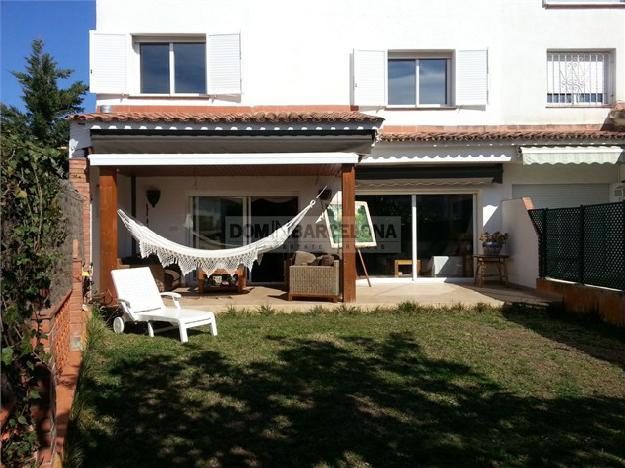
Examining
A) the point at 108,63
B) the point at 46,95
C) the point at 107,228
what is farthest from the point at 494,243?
the point at 46,95

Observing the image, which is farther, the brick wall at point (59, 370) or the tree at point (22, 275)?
the brick wall at point (59, 370)

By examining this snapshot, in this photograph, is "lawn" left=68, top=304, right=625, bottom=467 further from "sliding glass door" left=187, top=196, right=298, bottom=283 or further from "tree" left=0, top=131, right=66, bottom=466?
"sliding glass door" left=187, top=196, right=298, bottom=283

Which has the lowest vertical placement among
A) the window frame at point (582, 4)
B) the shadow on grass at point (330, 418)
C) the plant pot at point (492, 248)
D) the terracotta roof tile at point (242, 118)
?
the shadow on grass at point (330, 418)

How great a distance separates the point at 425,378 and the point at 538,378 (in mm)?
1012

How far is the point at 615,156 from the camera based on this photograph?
9.48m

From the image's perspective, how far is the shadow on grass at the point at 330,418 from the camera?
121 inches

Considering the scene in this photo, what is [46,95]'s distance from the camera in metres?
26.2

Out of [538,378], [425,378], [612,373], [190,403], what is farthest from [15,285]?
[612,373]

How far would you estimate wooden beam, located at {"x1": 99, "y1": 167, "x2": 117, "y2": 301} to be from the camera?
7.54m

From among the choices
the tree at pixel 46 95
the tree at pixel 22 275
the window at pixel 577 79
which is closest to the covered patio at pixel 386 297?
the window at pixel 577 79

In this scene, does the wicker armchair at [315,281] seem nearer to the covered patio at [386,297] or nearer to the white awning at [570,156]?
the covered patio at [386,297]

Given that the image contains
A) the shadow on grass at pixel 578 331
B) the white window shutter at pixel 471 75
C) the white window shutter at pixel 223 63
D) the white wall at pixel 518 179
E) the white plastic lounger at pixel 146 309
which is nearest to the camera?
the shadow on grass at pixel 578 331

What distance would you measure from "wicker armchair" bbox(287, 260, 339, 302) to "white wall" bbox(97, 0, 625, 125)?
415cm

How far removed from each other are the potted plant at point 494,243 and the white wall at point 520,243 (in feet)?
0.82
